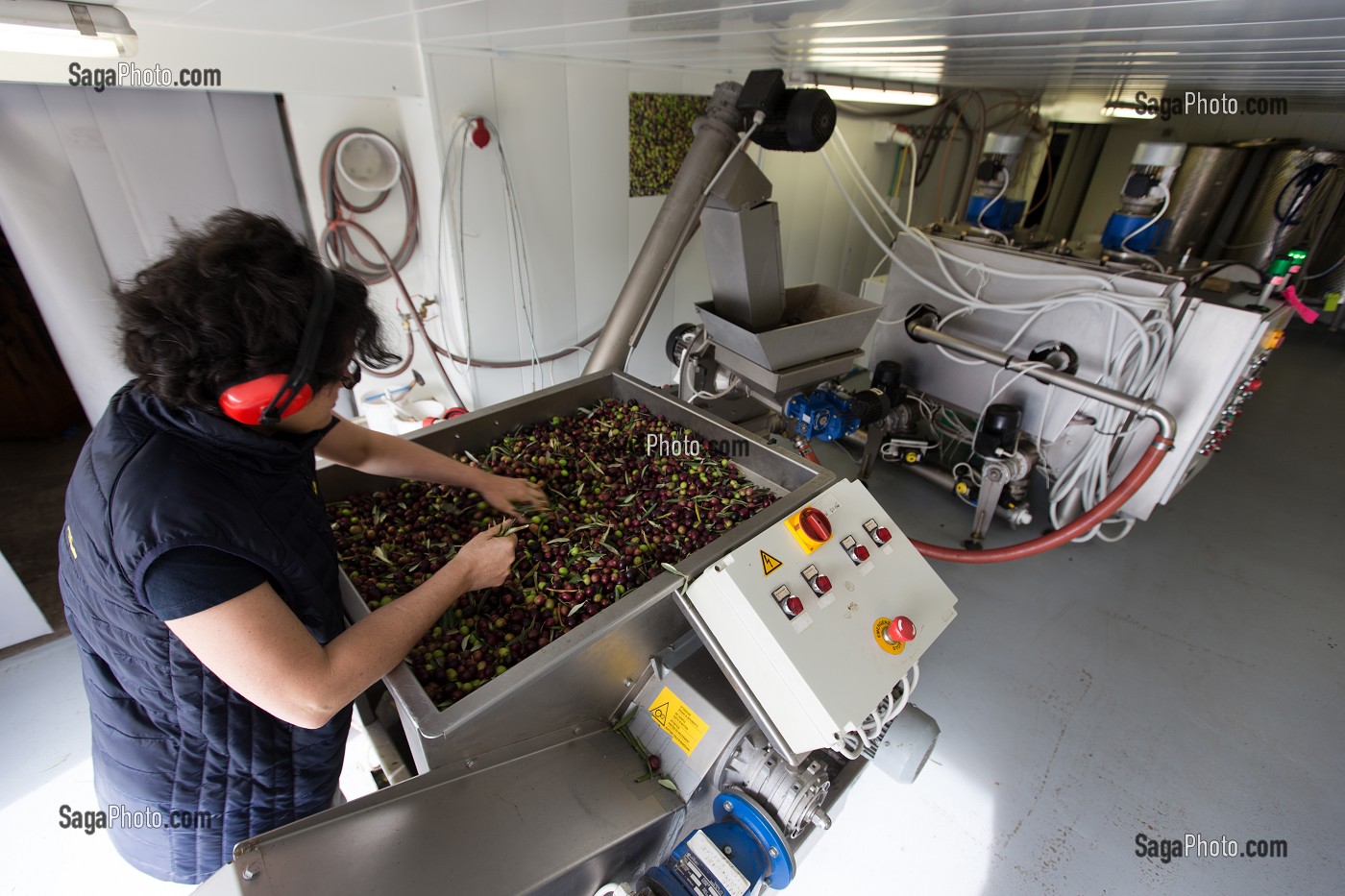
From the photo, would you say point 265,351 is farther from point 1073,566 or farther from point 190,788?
point 1073,566

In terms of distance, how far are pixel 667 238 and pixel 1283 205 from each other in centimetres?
537

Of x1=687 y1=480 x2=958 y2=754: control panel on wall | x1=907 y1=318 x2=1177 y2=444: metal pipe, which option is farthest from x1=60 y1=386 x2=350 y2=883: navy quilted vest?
x1=907 y1=318 x2=1177 y2=444: metal pipe

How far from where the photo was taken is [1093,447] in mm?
2523

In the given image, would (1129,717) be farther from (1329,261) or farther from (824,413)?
(1329,261)

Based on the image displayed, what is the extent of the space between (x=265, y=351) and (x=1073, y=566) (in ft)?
10.4

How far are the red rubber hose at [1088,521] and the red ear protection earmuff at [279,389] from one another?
214cm

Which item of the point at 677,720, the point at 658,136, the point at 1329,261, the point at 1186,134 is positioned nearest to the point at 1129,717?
the point at 677,720

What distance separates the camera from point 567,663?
1001 mm

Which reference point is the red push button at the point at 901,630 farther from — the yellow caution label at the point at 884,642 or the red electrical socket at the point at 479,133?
the red electrical socket at the point at 479,133

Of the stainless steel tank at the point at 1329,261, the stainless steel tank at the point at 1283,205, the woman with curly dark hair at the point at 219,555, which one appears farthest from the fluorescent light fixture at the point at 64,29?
the stainless steel tank at the point at 1329,261

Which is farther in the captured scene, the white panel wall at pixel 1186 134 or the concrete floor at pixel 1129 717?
the white panel wall at pixel 1186 134

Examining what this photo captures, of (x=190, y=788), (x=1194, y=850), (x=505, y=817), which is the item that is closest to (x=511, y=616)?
(x=505, y=817)

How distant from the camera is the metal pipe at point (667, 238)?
6.34 feet

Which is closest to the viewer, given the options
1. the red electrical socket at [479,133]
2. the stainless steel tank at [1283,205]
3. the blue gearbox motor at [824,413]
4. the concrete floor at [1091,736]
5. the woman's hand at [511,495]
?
the woman's hand at [511,495]
